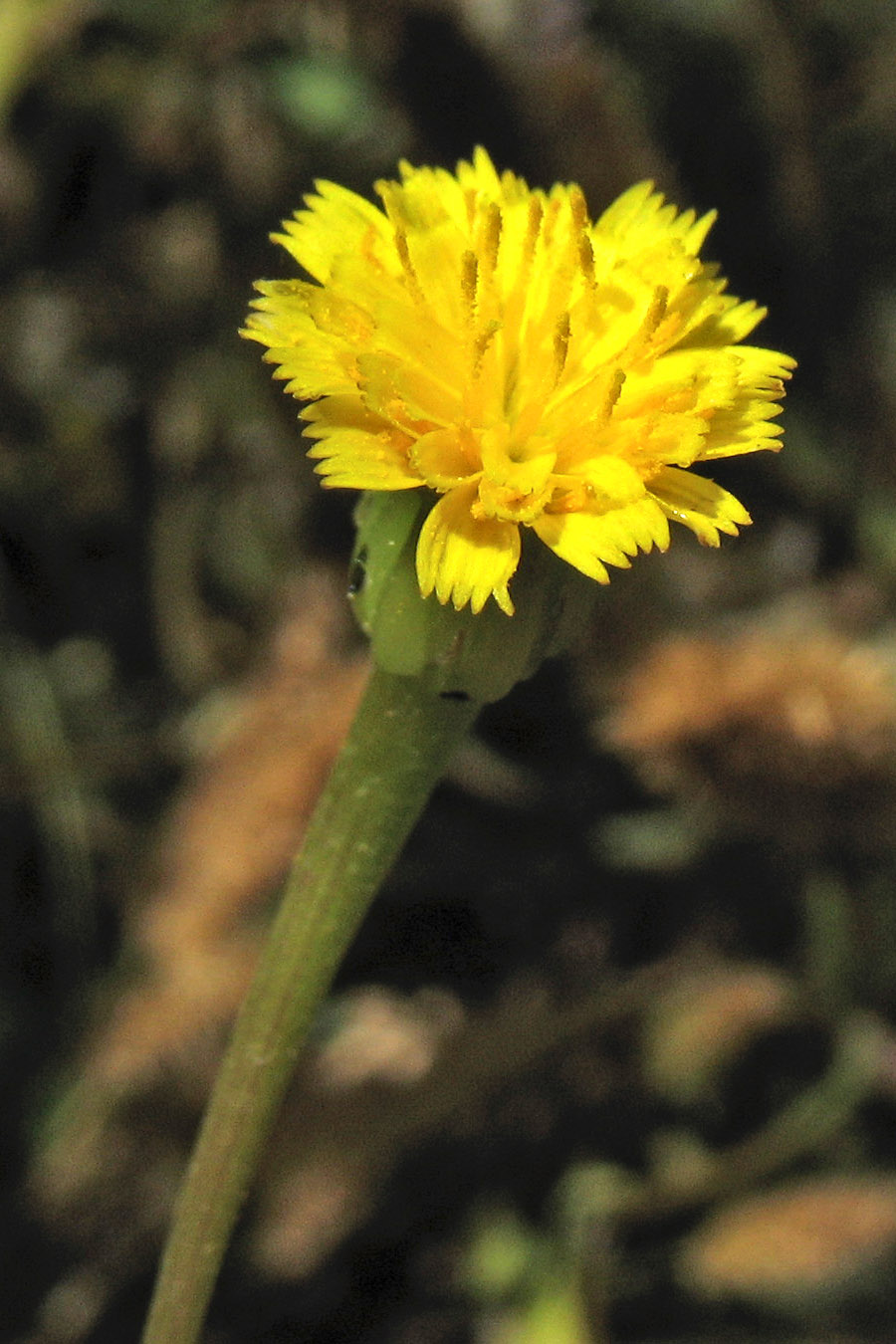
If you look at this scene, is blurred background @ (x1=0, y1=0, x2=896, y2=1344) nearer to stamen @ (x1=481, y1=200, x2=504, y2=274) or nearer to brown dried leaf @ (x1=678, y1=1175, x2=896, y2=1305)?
brown dried leaf @ (x1=678, y1=1175, x2=896, y2=1305)

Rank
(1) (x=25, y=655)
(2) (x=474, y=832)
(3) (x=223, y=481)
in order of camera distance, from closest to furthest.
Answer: (2) (x=474, y=832) → (1) (x=25, y=655) → (3) (x=223, y=481)

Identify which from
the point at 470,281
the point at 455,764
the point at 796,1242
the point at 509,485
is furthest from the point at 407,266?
the point at 796,1242

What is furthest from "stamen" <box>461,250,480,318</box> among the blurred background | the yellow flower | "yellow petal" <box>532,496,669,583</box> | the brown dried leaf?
the brown dried leaf

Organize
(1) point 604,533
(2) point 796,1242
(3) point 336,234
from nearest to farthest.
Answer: (1) point 604,533 < (3) point 336,234 < (2) point 796,1242

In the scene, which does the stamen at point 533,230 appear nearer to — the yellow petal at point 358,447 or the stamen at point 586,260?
the stamen at point 586,260

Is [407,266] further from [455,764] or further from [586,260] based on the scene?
[455,764]

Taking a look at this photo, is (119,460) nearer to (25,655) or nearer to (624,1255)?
(25,655)

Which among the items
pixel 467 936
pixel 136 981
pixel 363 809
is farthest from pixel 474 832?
pixel 363 809
